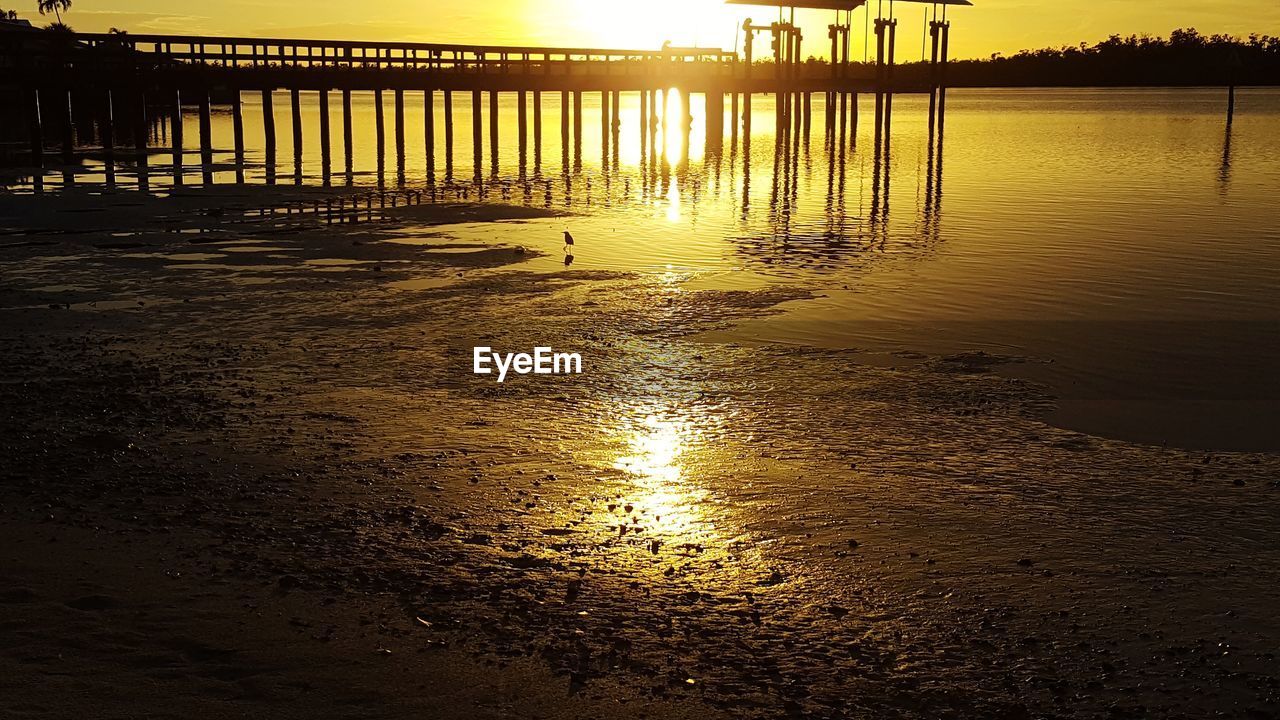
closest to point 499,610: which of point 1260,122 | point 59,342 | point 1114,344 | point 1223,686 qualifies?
point 1223,686

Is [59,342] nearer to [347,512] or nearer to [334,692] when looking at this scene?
[347,512]

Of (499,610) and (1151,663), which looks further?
(499,610)

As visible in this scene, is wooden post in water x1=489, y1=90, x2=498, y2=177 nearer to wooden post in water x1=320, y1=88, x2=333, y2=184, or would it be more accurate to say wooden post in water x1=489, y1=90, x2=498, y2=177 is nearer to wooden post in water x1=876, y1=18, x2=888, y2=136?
wooden post in water x1=320, y1=88, x2=333, y2=184

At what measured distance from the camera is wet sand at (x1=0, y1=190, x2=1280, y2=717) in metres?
4.89

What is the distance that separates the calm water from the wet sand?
3.69 feet

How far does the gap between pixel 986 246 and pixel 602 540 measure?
48.2 feet

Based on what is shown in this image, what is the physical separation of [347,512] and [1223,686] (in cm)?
460

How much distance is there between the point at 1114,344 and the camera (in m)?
11.9

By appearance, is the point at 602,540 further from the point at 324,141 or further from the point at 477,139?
the point at 477,139

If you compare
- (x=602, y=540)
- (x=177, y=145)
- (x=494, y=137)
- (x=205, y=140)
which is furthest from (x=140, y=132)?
(x=602, y=540)

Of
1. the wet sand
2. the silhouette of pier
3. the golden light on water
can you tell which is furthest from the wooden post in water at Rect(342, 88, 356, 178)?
the golden light on water

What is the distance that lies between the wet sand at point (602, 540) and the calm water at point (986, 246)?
44.2 inches

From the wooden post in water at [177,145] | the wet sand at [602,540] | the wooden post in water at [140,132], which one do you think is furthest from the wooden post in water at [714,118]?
the wet sand at [602,540]

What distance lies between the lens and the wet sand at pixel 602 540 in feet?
16.0
